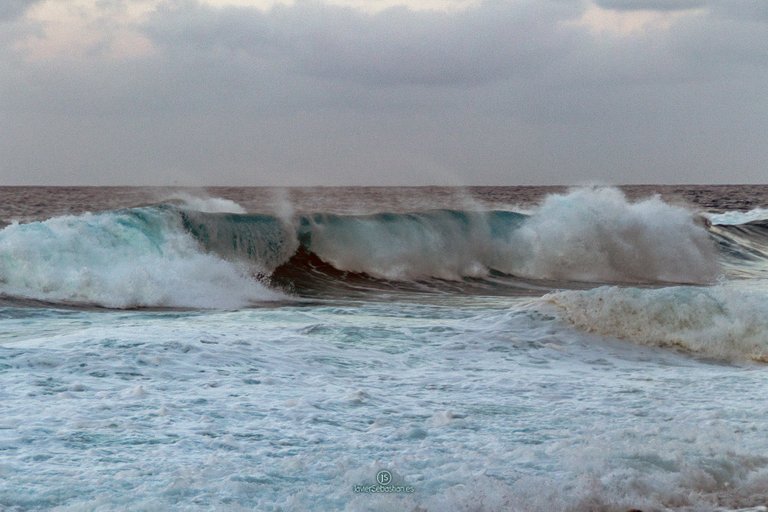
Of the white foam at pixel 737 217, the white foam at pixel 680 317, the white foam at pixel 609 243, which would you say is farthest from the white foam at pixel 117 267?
the white foam at pixel 737 217

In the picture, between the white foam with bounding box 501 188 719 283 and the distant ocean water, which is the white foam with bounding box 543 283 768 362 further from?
the white foam with bounding box 501 188 719 283

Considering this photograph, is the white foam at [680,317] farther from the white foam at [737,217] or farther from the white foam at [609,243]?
the white foam at [737,217]

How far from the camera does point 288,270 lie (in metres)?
16.8

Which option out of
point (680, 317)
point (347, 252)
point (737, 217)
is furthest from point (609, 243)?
point (737, 217)

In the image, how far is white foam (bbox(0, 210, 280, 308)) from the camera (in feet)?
42.8

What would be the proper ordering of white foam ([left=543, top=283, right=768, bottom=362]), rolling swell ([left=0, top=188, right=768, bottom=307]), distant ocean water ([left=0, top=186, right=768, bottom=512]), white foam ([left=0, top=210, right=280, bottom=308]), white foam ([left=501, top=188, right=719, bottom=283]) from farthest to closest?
white foam ([left=501, top=188, right=719, bottom=283]) → rolling swell ([left=0, top=188, right=768, bottom=307]) → white foam ([left=0, top=210, right=280, bottom=308]) → white foam ([left=543, top=283, right=768, bottom=362]) → distant ocean water ([left=0, top=186, right=768, bottom=512])

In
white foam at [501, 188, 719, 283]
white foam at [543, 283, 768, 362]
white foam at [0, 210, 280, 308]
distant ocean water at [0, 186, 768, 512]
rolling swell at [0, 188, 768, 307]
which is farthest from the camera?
white foam at [501, 188, 719, 283]

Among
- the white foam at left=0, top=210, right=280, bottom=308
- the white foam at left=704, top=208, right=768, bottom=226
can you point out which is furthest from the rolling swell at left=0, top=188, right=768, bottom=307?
the white foam at left=704, top=208, right=768, bottom=226

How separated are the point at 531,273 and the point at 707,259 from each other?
5.04 m

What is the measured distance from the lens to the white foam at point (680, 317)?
959 centimetres

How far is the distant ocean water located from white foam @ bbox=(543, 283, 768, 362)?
3 cm

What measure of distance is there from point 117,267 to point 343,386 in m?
8.38

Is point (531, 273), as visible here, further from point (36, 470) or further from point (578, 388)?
point (36, 470)

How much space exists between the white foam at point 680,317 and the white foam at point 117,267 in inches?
216
